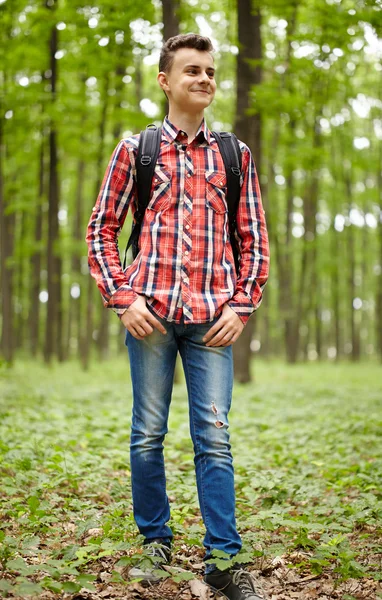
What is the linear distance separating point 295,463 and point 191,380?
3.28m

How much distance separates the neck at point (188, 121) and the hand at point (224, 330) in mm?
974

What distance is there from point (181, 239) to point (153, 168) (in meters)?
0.41

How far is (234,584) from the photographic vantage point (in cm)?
301

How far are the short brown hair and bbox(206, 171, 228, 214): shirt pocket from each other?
0.64 metres

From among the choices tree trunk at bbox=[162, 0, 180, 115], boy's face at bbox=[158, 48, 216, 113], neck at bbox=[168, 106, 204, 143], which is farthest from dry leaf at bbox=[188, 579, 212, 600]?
tree trunk at bbox=[162, 0, 180, 115]

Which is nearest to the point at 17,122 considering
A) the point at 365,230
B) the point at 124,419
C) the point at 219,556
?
the point at 124,419

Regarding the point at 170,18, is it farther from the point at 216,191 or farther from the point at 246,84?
the point at 216,191

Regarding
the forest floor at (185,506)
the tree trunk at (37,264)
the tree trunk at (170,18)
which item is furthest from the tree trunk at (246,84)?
the tree trunk at (37,264)

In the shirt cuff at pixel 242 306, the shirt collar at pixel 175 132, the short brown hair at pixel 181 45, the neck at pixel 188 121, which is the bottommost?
the shirt cuff at pixel 242 306

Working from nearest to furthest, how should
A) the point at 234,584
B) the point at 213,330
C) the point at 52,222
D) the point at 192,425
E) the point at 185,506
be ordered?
the point at 234,584 < the point at 213,330 < the point at 192,425 < the point at 185,506 < the point at 52,222

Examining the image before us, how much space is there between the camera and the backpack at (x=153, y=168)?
327 cm

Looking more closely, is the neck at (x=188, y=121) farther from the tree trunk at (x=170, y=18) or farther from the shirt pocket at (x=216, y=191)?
the tree trunk at (x=170, y=18)

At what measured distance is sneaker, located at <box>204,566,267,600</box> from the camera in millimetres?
2979

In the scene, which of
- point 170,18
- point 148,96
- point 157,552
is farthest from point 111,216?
point 148,96
